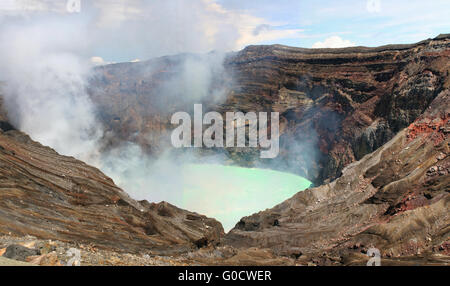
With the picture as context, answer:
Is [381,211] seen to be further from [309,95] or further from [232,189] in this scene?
[309,95]

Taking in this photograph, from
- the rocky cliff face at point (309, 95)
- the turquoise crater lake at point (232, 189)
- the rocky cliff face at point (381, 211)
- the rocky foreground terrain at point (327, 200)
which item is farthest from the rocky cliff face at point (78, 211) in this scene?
the rocky cliff face at point (309, 95)

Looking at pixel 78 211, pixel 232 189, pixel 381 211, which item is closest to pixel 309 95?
pixel 232 189

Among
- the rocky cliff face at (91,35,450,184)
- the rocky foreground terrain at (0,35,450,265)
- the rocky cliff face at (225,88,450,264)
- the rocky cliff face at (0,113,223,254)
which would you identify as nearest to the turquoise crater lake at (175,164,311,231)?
the rocky cliff face at (91,35,450,184)

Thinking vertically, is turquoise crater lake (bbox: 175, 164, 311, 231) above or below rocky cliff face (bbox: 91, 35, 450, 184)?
below

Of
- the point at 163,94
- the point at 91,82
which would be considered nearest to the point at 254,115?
the point at 163,94

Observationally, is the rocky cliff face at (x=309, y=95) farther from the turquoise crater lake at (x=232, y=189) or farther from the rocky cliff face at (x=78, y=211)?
the rocky cliff face at (x=78, y=211)

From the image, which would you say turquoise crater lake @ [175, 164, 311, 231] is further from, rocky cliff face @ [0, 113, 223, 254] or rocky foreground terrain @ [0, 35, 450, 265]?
rocky cliff face @ [0, 113, 223, 254]
